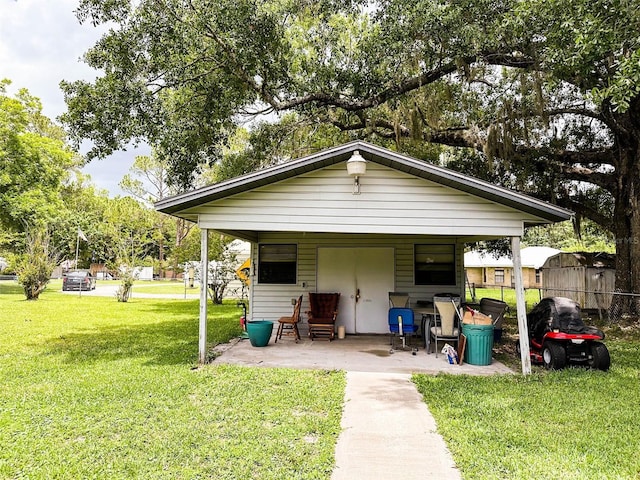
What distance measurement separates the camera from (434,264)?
31.3 ft

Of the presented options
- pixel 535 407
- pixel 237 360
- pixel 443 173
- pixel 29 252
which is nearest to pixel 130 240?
pixel 29 252

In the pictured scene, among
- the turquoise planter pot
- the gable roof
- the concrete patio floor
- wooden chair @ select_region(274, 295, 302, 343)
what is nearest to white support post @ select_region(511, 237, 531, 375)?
the concrete patio floor

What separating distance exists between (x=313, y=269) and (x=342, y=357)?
2936 mm

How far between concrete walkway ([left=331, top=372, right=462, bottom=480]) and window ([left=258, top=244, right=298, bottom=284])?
4629 mm

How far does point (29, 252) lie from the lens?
17.4m

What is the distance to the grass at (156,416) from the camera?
10.8 feet

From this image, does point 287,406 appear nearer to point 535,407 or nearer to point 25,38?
point 535,407

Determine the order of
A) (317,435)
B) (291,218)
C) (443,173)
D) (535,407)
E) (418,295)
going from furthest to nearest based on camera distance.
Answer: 1. (418,295)
2. (291,218)
3. (443,173)
4. (535,407)
5. (317,435)

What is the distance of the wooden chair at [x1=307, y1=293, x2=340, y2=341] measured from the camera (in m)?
8.69

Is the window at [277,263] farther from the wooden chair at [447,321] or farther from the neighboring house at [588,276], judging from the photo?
the neighboring house at [588,276]

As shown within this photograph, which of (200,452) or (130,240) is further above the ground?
(130,240)

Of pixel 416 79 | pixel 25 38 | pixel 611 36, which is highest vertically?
pixel 25 38

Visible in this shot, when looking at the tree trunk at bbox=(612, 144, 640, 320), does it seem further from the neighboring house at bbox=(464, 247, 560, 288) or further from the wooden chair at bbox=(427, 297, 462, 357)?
the neighboring house at bbox=(464, 247, 560, 288)

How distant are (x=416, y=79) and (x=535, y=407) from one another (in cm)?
786
